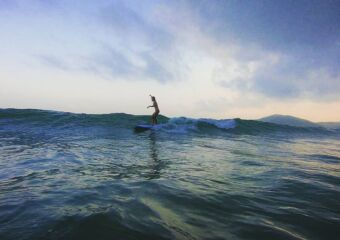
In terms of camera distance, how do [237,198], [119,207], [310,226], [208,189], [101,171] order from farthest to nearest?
1. [101,171]
2. [208,189]
3. [237,198]
4. [119,207]
5. [310,226]

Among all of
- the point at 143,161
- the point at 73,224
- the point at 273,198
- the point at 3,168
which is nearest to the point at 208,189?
the point at 273,198

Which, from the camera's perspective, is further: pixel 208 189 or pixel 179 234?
pixel 208 189

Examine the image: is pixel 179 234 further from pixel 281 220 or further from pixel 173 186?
pixel 173 186

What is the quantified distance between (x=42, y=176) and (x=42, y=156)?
228 centimetres

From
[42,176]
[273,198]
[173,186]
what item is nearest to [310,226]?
[273,198]

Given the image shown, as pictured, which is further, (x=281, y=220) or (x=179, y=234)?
(x=281, y=220)

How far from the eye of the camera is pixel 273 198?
3.54m

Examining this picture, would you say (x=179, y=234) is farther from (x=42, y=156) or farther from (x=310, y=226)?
(x=42, y=156)

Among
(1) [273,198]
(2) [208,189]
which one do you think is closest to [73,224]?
(2) [208,189]

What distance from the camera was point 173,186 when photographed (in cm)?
391

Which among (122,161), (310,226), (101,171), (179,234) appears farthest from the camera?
(122,161)

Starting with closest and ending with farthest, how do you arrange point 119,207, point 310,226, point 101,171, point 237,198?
point 310,226, point 119,207, point 237,198, point 101,171

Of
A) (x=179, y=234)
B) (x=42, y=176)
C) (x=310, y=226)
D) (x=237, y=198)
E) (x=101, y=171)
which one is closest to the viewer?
(x=179, y=234)

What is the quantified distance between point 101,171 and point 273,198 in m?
3.11
